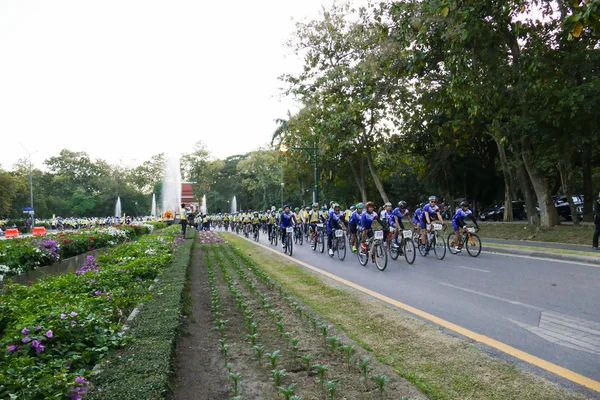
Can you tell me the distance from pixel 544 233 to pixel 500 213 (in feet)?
63.1

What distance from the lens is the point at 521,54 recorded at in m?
17.8

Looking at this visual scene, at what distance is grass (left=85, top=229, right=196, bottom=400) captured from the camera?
11.7ft

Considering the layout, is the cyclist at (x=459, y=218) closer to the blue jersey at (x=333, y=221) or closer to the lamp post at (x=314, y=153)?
the blue jersey at (x=333, y=221)

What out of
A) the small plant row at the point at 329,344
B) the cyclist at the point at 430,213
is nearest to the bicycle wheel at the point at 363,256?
the cyclist at the point at 430,213

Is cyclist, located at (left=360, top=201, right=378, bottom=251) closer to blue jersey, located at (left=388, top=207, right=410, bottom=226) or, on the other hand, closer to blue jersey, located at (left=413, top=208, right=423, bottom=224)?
blue jersey, located at (left=388, top=207, right=410, bottom=226)

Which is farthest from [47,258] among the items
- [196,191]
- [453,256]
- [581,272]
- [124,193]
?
[124,193]

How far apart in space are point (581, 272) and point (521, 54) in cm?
1048

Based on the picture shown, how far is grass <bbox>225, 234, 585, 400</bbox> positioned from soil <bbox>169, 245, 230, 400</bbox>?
1.59 metres

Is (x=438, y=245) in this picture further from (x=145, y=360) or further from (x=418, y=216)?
(x=145, y=360)

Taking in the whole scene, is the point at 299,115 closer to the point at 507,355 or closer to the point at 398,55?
the point at 398,55

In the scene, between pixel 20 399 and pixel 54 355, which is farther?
pixel 54 355

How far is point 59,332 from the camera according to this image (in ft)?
15.1

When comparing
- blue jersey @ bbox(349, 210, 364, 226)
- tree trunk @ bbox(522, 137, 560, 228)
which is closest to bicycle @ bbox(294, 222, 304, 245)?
blue jersey @ bbox(349, 210, 364, 226)

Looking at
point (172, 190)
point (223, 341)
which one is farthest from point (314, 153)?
point (223, 341)
